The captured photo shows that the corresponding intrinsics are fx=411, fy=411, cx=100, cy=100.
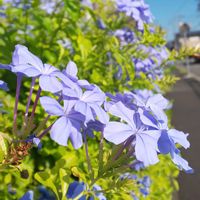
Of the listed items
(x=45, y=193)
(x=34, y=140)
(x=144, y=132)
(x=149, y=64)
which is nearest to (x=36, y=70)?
(x=34, y=140)

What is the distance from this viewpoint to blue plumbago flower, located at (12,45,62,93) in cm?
76

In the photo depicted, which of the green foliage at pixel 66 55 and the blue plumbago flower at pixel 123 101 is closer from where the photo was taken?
the blue plumbago flower at pixel 123 101

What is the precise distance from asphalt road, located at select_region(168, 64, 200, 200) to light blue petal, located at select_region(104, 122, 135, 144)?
9.48 feet

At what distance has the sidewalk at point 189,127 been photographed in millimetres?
3684

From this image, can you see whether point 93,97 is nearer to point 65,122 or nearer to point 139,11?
point 65,122

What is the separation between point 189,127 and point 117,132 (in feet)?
19.6

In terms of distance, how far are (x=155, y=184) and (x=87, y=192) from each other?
1.87 metres

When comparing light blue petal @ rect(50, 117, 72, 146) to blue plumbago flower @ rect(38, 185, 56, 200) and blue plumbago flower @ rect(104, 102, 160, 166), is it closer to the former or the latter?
blue plumbago flower @ rect(104, 102, 160, 166)

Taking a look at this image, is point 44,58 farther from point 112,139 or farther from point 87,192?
point 112,139

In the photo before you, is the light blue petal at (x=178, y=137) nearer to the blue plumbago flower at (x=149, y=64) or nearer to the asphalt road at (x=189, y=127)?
the blue plumbago flower at (x=149, y=64)

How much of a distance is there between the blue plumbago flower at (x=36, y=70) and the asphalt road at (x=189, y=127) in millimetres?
2921

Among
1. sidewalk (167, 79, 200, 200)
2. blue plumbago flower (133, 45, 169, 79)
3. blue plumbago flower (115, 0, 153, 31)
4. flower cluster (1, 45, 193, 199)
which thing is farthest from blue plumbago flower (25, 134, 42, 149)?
sidewalk (167, 79, 200, 200)

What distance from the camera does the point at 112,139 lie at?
2.47 feet

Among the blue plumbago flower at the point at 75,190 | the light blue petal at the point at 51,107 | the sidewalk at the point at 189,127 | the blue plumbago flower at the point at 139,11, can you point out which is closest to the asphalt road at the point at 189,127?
the sidewalk at the point at 189,127
